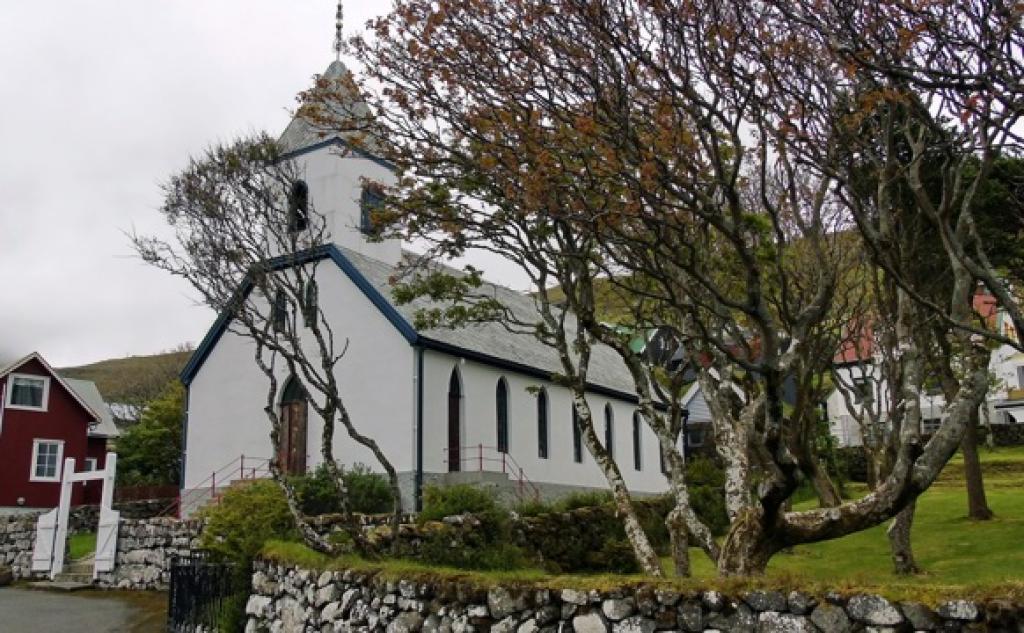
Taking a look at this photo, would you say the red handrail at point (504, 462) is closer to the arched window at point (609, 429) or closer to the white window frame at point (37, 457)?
the arched window at point (609, 429)

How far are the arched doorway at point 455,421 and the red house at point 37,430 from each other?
21.8 m

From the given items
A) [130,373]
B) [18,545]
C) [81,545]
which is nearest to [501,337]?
[18,545]

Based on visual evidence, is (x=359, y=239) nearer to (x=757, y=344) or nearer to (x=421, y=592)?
(x=757, y=344)

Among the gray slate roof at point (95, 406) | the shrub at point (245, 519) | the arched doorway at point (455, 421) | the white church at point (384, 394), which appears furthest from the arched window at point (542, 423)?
the gray slate roof at point (95, 406)

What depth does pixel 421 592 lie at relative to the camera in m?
9.62

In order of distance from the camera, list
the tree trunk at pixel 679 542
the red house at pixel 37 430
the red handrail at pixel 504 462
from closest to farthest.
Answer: the tree trunk at pixel 679 542 < the red handrail at pixel 504 462 < the red house at pixel 37 430

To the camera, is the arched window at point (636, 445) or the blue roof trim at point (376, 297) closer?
the blue roof trim at point (376, 297)

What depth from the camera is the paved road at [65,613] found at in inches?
637

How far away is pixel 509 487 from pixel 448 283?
9.56 meters

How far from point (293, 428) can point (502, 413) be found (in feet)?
19.6

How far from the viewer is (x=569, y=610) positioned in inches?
322

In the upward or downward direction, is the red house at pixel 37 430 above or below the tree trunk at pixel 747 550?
→ above

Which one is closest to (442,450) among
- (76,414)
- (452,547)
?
Result: (452,547)

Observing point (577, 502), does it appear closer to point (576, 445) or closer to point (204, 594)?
point (204, 594)
